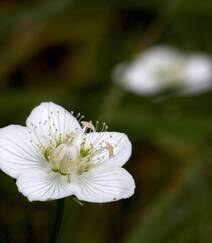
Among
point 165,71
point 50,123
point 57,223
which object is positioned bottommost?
point 165,71

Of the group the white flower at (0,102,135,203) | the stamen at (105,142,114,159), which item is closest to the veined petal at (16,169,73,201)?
the white flower at (0,102,135,203)

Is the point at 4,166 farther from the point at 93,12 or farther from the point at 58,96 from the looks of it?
the point at 93,12

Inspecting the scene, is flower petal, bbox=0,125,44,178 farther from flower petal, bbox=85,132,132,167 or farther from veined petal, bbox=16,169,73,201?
flower petal, bbox=85,132,132,167

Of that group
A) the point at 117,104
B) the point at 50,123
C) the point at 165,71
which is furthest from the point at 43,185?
the point at 165,71

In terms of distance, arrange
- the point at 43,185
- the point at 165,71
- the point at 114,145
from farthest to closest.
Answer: the point at 165,71, the point at 114,145, the point at 43,185

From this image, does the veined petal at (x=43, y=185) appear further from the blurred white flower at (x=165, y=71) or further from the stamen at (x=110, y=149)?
the blurred white flower at (x=165, y=71)

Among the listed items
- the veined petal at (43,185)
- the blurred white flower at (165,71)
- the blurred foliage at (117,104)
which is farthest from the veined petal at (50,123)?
the blurred white flower at (165,71)

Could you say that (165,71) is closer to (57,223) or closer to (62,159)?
(62,159)
